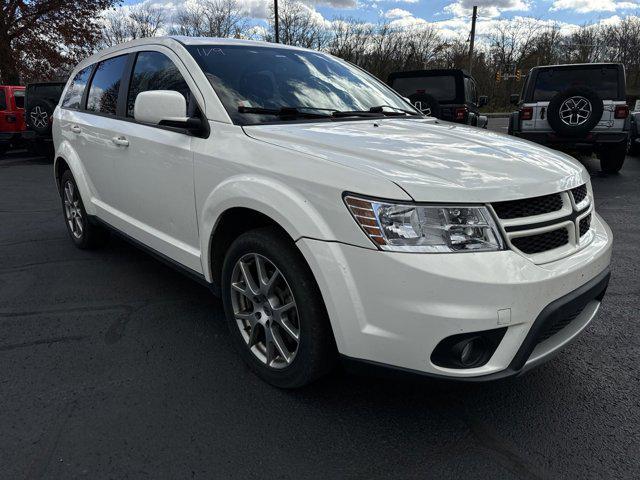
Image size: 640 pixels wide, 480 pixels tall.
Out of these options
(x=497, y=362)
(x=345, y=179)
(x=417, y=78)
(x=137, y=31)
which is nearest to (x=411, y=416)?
(x=497, y=362)

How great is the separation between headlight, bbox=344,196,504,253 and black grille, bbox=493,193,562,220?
0.08m

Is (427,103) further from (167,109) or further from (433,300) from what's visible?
(433,300)

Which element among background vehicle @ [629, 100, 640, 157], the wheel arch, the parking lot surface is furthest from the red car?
background vehicle @ [629, 100, 640, 157]

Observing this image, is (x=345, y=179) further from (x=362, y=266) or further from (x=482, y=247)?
(x=482, y=247)

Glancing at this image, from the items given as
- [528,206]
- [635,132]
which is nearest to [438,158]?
[528,206]

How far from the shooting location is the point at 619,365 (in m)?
2.82

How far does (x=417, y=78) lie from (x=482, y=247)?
962 cm

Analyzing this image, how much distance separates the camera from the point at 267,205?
2.31 metres

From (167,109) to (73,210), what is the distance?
2.79 metres

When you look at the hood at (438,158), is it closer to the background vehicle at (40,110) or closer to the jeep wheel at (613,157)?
the jeep wheel at (613,157)

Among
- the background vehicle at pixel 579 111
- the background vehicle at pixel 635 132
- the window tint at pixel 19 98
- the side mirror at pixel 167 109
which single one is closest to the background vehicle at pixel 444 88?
the background vehicle at pixel 579 111

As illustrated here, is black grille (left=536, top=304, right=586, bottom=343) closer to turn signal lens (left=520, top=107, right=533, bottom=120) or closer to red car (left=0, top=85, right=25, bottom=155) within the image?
turn signal lens (left=520, top=107, right=533, bottom=120)

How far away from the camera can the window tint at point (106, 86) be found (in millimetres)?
3912

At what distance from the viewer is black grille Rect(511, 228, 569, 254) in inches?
80.4
